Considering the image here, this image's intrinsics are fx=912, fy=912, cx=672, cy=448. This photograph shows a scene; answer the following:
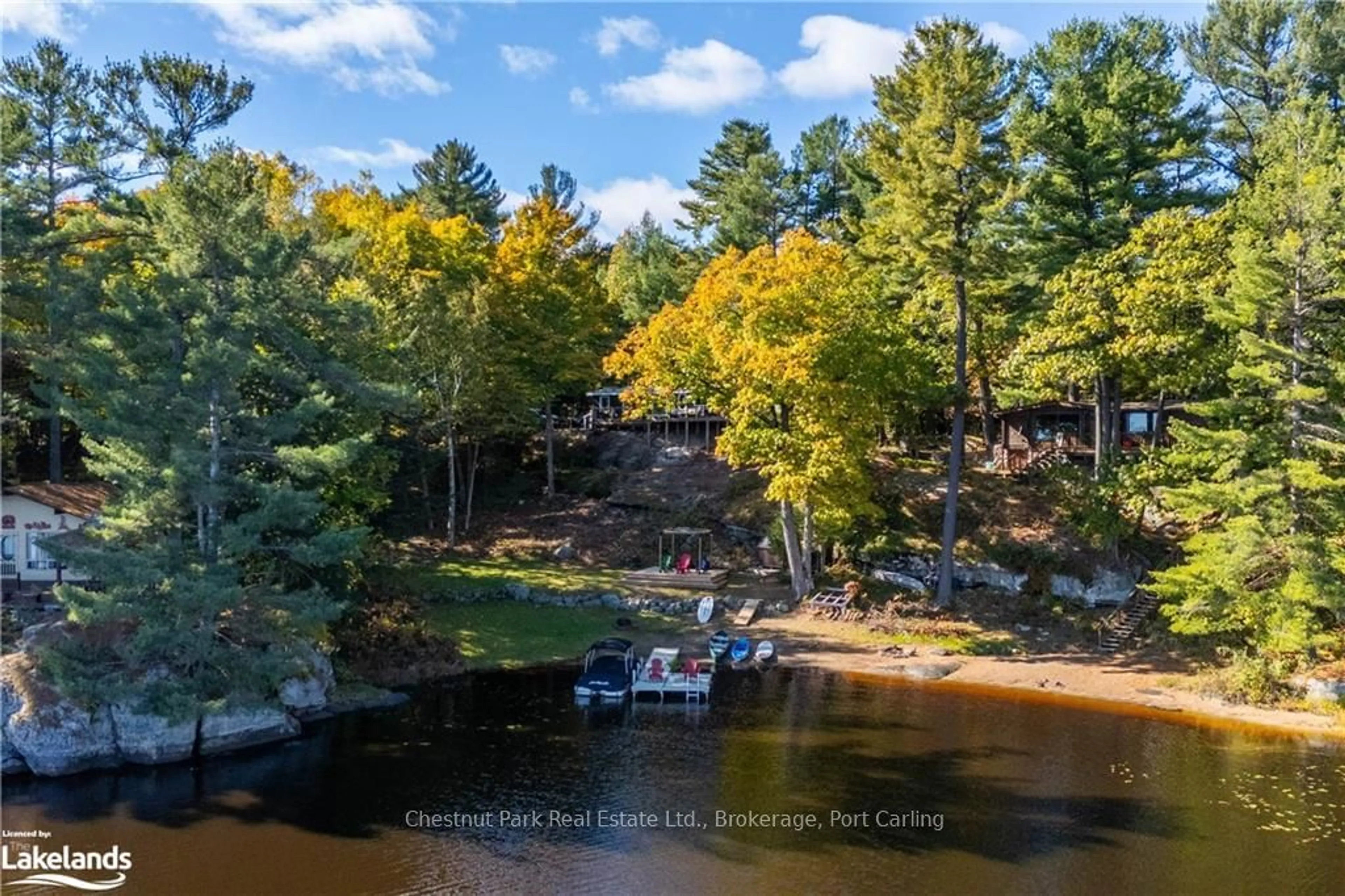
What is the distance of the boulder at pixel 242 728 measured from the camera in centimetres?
2153

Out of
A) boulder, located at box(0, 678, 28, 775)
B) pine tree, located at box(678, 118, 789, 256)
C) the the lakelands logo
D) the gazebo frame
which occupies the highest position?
pine tree, located at box(678, 118, 789, 256)

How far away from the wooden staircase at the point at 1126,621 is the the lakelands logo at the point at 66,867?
94.6ft

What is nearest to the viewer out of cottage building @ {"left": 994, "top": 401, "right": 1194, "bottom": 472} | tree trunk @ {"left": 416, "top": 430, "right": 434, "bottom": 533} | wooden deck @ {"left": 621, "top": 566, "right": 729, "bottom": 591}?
wooden deck @ {"left": 621, "top": 566, "right": 729, "bottom": 591}

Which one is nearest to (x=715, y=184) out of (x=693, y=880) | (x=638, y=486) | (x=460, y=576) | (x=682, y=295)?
(x=682, y=295)

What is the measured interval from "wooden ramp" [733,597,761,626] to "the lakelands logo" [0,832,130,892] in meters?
21.3

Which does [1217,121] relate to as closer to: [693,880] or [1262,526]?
[1262,526]

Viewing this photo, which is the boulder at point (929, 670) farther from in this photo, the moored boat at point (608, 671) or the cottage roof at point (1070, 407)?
the cottage roof at point (1070, 407)

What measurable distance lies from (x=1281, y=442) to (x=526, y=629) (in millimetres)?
25008

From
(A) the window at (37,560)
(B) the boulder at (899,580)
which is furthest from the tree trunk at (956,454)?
(A) the window at (37,560)

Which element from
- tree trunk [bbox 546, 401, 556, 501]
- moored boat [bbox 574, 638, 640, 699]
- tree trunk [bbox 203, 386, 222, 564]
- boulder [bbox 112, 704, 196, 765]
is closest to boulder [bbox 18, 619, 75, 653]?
boulder [bbox 112, 704, 196, 765]

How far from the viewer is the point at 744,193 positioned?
53188 mm

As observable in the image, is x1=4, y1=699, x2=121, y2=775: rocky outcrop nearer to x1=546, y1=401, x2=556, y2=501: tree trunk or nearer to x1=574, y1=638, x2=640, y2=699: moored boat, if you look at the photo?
x1=574, y1=638, x2=640, y2=699: moored boat

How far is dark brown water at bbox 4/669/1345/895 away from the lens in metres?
16.0

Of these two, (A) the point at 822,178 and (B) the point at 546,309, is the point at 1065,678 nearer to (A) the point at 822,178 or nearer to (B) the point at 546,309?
(B) the point at 546,309
